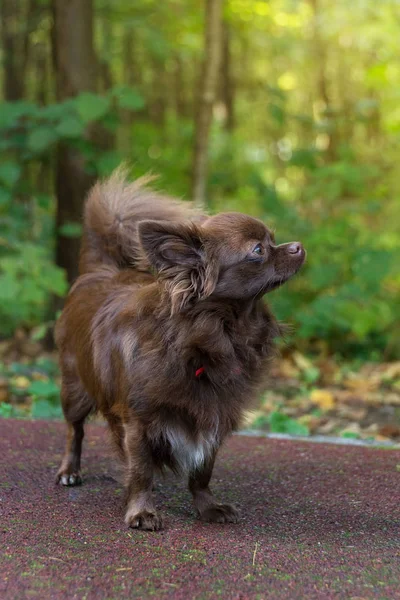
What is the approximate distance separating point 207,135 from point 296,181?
2.90 metres

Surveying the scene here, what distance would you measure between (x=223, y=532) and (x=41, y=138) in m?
5.30

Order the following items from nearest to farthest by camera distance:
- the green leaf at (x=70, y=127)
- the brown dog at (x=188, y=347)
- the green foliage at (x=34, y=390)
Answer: the brown dog at (x=188, y=347), the green foliage at (x=34, y=390), the green leaf at (x=70, y=127)

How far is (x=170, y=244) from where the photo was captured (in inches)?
138

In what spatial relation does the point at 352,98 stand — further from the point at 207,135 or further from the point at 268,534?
the point at 268,534

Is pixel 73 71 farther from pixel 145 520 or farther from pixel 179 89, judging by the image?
pixel 179 89

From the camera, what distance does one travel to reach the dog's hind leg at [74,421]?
4.41 m

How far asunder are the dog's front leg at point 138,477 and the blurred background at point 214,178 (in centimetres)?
225

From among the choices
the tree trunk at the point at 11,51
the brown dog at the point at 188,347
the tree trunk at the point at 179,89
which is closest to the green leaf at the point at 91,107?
the brown dog at the point at 188,347

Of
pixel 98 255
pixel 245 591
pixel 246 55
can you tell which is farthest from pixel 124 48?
pixel 245 591

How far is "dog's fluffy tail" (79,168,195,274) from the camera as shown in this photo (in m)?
4.55

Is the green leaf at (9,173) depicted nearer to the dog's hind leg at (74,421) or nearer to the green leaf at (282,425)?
the green leaf at (282,425)

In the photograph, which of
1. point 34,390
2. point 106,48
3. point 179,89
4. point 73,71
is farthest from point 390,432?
point 179,89

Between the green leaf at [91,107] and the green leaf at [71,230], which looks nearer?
the green leaf at [91,107]

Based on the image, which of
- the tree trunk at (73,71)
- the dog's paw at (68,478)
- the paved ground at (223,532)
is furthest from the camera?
the tree trunk at (73,71)
